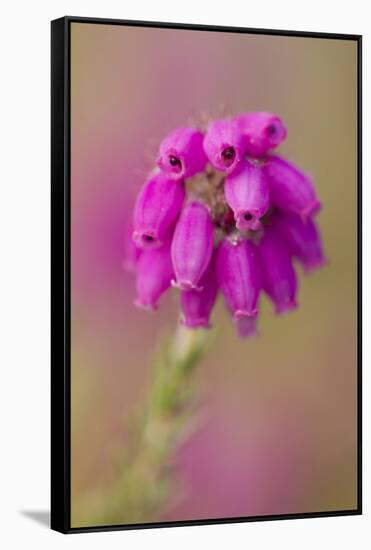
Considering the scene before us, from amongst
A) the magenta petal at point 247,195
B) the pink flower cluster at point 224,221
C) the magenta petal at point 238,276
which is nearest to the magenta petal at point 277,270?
the pink flower cluster at point 224,221

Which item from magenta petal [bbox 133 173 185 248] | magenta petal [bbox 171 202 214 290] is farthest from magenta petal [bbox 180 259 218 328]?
magenta petal [bbox 133 173 185 248]

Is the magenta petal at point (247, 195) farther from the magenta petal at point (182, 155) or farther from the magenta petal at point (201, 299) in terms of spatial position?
the magenta petal at point (201, 299)

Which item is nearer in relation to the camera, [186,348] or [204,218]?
[204,218]

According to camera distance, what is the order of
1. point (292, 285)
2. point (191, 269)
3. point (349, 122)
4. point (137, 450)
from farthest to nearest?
point (349, 122) → point (137, 450) → point (292, 285) → point (191, 269)

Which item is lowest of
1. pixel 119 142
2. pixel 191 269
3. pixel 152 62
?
pixel 191 269

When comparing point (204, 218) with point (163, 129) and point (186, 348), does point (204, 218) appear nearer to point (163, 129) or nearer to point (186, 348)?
point (186, 348)

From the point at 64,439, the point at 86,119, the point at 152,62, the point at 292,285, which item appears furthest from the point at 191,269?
the point at 152,62
